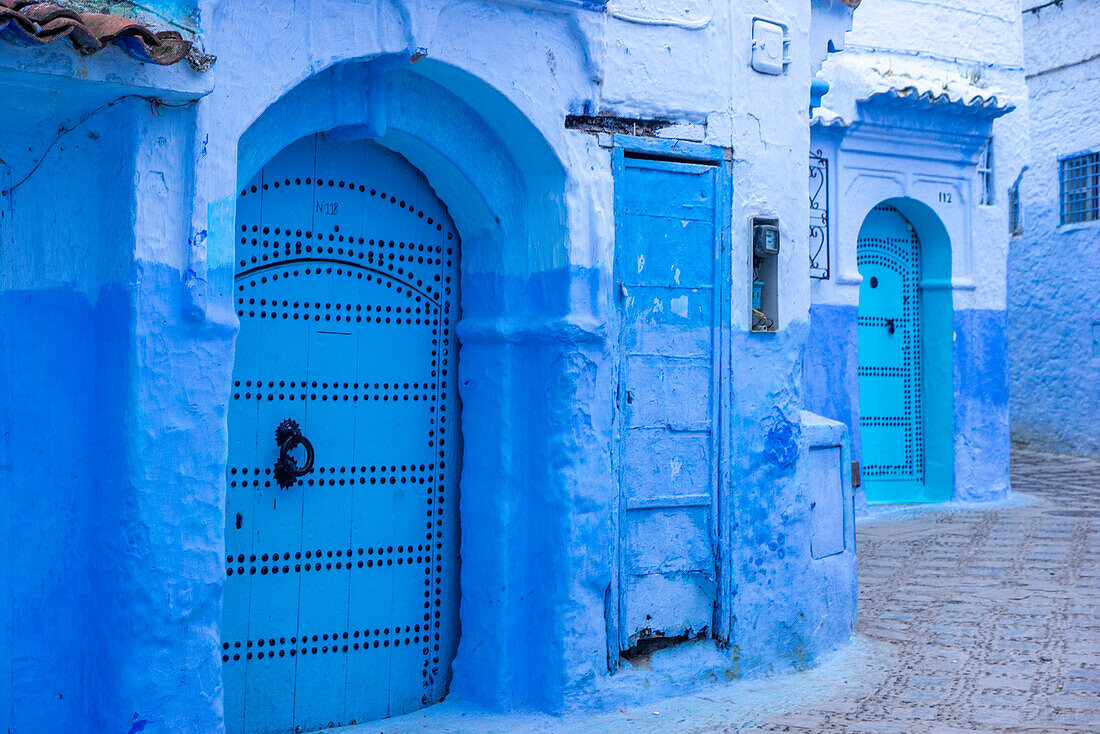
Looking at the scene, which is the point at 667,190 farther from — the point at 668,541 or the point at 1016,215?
the point at 1016,215

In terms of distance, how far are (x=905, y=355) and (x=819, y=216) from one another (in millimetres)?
1996

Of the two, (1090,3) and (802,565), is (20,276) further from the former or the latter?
(1090,3)

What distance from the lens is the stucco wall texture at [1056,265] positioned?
1366cm

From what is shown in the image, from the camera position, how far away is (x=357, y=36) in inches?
161

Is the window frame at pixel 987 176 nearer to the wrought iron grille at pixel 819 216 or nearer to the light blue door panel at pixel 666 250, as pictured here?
the wrought iron grille at pixel 819 216

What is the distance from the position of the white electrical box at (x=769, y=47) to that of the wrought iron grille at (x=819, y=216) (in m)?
4.87

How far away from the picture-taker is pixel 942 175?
10883 mm

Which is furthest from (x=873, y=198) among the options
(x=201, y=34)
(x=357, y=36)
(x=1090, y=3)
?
(x=201, y=34)

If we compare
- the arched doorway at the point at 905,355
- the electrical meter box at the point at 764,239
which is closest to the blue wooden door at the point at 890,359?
the arched doorway at the point at 905,355

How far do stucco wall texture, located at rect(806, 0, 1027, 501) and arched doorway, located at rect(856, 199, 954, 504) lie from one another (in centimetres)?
10

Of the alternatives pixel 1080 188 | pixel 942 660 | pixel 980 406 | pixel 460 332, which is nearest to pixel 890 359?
pixel 980 406

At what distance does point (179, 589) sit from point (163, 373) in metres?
0.72

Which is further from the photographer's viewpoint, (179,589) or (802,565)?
(802,565)

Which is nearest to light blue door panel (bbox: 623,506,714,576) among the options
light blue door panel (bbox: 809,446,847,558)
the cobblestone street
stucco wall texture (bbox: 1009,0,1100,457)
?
the cobblestone street
